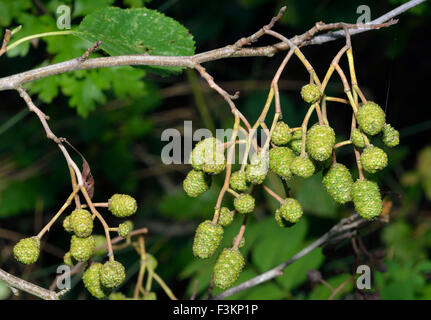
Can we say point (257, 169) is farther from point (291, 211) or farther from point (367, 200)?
point (367, 200)

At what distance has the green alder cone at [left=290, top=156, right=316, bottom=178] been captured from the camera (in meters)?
1.48

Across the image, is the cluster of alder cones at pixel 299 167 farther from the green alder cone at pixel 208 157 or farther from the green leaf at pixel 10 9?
the green leaf at pixel 10 9

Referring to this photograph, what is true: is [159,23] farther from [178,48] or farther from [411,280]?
[411,280]

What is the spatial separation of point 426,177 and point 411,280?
1.72m

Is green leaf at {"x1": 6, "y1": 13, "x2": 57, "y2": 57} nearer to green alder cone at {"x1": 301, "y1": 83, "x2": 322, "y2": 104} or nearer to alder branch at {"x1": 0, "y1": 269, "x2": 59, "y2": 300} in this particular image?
alder branch at {"x1": 0, "y1": 269, "x2": 59, "y2": 300}

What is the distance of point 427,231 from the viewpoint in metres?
3.82

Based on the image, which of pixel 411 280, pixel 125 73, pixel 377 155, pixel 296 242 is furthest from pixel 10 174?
pixel 377 155

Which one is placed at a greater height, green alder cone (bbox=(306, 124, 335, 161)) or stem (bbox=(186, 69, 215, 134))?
stem (bbox=(186, 69, 215, 134))

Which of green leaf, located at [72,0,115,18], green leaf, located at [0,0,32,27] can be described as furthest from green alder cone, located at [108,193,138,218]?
green leaf, located at [0,0,32,27]

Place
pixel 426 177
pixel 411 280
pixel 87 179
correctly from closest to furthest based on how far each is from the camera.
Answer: pixel 87 179, pixel 411 280, pixel 426 177

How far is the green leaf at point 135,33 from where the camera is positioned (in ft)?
6.48

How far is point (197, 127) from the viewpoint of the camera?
15.3ft

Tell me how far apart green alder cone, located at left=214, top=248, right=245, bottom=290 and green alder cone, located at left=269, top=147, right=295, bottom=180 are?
0.30 metres

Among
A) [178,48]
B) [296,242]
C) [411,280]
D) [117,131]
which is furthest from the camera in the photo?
[117,131]
